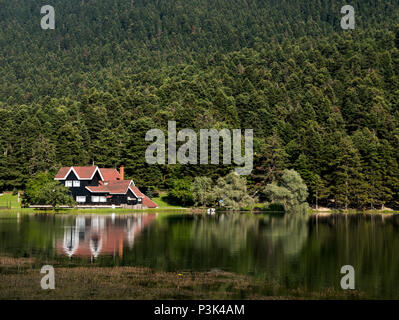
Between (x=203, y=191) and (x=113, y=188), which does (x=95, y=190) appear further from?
(x=203, y=191)

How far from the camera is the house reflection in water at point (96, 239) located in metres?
43.0

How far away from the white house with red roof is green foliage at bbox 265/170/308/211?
879 inches

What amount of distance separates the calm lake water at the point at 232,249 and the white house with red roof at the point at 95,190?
3480 centimetres

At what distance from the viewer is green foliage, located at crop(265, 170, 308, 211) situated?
103 meters

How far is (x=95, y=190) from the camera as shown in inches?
4077

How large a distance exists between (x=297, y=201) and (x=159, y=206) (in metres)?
26.5

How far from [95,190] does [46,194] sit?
11.7 m

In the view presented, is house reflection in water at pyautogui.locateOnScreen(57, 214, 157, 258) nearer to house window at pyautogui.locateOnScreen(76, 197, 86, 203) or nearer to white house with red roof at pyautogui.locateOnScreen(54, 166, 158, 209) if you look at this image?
white house with red roof at pyautogui.locateOnScreen(54, 166, 158, 209)

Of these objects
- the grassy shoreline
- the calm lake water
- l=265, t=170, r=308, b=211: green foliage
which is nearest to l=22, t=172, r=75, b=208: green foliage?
the calm lake water

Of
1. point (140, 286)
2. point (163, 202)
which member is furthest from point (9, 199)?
point (140, 286)

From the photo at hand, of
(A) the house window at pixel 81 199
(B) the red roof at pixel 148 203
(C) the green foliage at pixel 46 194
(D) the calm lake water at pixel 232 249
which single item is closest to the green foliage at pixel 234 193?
(B) the red roof at pixel 148 203

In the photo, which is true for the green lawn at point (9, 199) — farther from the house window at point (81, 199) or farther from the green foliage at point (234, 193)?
the green foliage at point (234, 193)

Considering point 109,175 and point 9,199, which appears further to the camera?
point 9,199
